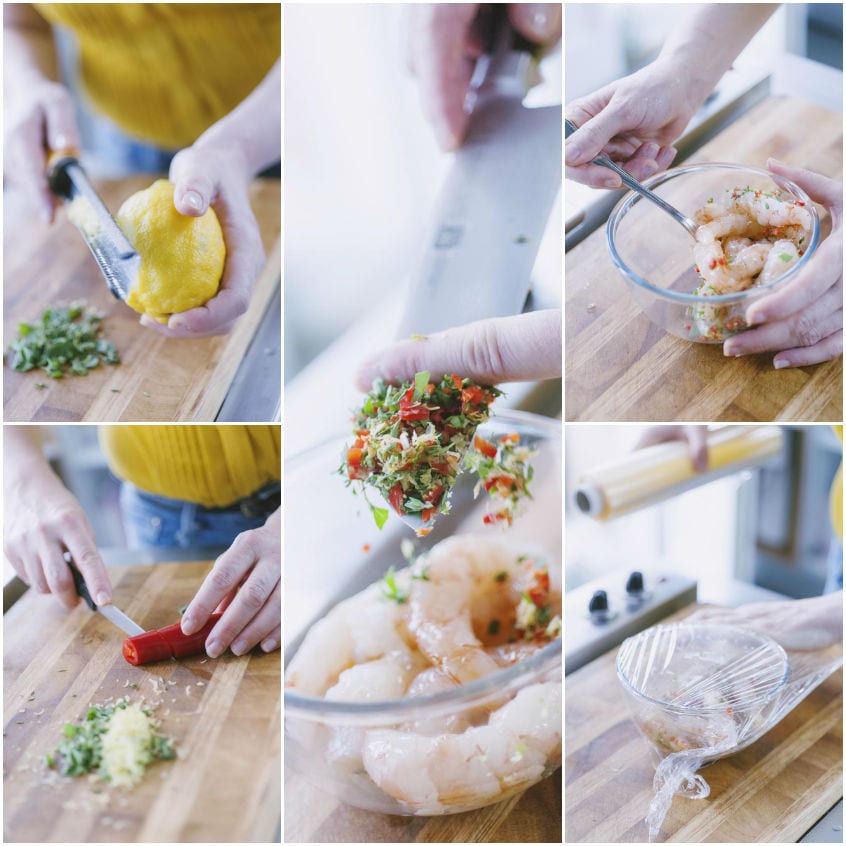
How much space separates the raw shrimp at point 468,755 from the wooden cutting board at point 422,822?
6 cm

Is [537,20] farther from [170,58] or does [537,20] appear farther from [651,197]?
[170,58]

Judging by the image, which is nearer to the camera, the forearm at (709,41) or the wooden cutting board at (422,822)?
the wooden cutting board at (422,822)

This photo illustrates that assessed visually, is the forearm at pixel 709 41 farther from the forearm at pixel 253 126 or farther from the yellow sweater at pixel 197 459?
the yellow sweater at pixel 197 459

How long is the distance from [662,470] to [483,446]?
0.90 feet

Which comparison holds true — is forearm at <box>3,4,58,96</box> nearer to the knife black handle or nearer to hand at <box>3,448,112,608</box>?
hand at <box>3,448,112,608</box>

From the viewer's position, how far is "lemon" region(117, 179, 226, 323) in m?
1.21

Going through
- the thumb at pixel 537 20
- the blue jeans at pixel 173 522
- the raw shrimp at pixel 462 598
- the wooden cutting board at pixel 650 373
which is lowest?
the raw shrimp at pixel 462 598

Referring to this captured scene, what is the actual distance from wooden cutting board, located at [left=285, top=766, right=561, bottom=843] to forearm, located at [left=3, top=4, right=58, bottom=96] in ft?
3.60

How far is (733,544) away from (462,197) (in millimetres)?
712

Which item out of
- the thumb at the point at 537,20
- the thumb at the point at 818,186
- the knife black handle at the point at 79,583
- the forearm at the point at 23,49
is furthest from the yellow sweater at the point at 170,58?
the thumb at the point at 818,186

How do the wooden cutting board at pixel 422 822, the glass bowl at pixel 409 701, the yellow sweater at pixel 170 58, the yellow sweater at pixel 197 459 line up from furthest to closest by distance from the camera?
the yellow sweater at pixel 170 58 → the yellow sweater at pixel 197 459 → the wooden cutting board at pixel 422 822 → the glass bowl at pixel 409 701

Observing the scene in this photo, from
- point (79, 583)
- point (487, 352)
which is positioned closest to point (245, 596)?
point (79, 583)

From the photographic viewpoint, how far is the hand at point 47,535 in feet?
4.20

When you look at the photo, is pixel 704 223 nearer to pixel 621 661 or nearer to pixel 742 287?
pixel 742 287
